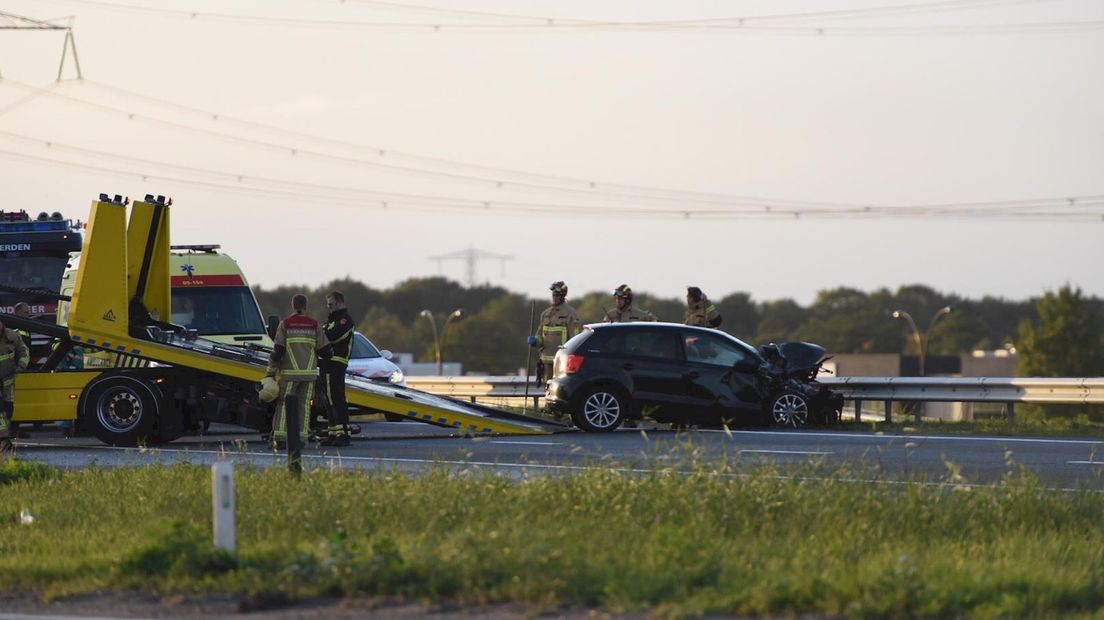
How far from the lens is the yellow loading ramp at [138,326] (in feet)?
67.8

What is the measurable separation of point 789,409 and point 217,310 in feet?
27.3

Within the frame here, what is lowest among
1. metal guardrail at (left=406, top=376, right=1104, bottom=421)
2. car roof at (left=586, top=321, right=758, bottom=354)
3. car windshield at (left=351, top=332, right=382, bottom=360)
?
metal guardrail at (left=406, top=376, right=1104, bottom=421)

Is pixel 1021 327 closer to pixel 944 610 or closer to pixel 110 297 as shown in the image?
pixel 110 297

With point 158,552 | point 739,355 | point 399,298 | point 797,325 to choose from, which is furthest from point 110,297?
point 797,325

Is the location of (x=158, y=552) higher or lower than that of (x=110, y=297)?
lower

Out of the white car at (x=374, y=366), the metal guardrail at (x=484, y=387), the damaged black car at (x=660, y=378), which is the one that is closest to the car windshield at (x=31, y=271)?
the white car at (x=374, y=366)

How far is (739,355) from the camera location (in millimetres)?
23141

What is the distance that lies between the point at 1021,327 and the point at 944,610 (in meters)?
99.2

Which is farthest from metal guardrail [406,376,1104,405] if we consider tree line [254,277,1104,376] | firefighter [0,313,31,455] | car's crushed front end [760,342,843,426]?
tree line [254,277,1104,376]

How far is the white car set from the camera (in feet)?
91.8

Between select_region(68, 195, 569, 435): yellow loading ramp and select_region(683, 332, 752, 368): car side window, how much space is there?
2790 mm

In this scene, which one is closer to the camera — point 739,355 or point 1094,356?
point 739,355

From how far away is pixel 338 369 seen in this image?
66.5 feet

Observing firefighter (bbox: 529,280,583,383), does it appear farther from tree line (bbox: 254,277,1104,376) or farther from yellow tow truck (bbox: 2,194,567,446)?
tree line (bbox: 254,277,1104,376)
